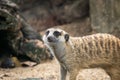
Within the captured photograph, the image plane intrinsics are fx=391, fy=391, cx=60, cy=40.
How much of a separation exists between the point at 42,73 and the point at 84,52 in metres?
1.36

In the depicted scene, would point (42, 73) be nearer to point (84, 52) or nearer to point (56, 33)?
point (84, 52)

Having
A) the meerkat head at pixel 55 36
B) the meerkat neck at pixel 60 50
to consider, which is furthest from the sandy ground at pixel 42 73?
the meerkat head at pixel 55 36

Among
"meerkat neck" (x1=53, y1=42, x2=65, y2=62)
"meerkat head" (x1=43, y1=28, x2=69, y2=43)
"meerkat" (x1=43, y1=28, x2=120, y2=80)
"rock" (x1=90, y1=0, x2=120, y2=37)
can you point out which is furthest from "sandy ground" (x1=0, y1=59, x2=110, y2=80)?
"rock" (x1=90, y1=0, x2=120, y2=37)

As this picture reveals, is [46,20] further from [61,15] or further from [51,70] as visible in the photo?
[51,70]

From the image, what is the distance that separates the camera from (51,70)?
6844 millimetres

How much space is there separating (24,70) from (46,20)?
3.19 m

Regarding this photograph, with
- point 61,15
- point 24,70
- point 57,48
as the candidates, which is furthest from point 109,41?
point 61,15

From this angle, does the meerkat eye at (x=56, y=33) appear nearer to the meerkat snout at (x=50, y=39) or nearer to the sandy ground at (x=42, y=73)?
the meerkat snout at (x=50, y=39)

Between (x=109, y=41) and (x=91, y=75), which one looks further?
(x=91, y=75)

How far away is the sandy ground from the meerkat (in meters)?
0.73

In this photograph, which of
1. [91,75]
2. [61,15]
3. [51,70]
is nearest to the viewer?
[91,75]

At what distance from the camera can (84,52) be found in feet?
18.2

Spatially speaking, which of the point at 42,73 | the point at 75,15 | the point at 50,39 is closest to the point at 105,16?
the point at 75,15

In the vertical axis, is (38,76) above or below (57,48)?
below
